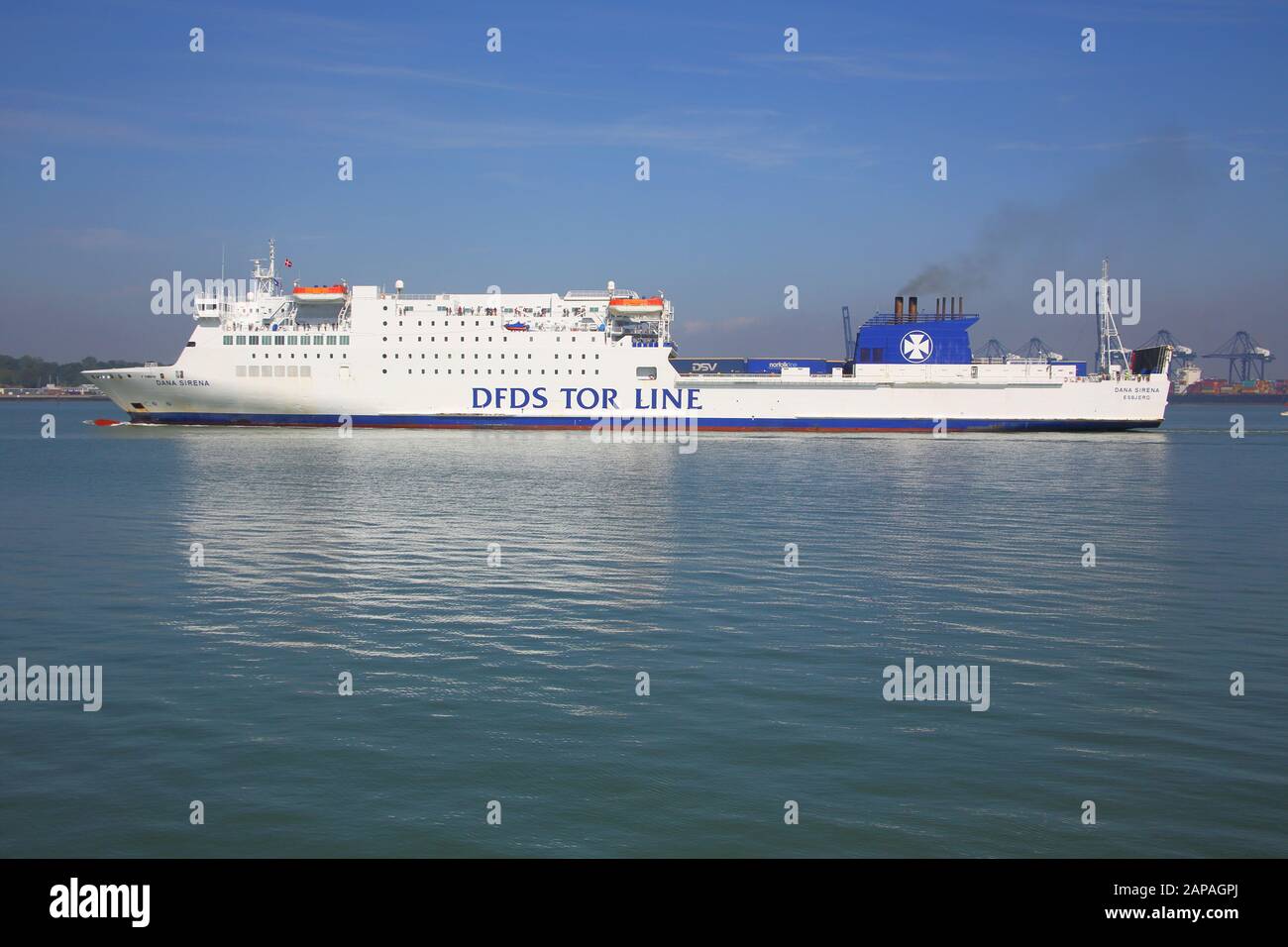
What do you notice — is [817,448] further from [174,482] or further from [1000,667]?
[1000,667]

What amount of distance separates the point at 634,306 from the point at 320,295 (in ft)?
58.0

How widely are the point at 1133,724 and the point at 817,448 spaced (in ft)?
123

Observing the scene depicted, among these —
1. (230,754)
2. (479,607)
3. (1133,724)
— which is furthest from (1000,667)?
(230,754)

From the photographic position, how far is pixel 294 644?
39.3 ft

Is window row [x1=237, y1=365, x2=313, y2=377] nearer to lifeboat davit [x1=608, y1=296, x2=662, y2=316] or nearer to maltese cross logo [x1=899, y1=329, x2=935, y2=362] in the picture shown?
lifeboat davit [x1=608, y1=296, x2=662, y2=316]

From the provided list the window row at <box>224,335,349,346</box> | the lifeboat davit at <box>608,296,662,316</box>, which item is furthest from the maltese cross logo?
the window row at <box>224,335,349,346</box>

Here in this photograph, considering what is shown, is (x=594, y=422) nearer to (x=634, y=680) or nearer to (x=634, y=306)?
(x=634, y=306)

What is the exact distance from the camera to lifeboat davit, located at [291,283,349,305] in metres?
57.1

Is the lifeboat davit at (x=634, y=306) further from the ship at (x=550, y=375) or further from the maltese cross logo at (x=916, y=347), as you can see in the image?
the maltese cross logo at (x=916, y=347)

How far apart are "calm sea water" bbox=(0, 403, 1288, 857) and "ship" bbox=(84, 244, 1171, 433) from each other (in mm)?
31490

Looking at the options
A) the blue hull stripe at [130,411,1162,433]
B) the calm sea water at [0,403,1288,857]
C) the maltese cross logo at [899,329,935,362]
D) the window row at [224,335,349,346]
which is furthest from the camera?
the maltese cross logo at [899,329,935,362]

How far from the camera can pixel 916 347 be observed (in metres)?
58.5
